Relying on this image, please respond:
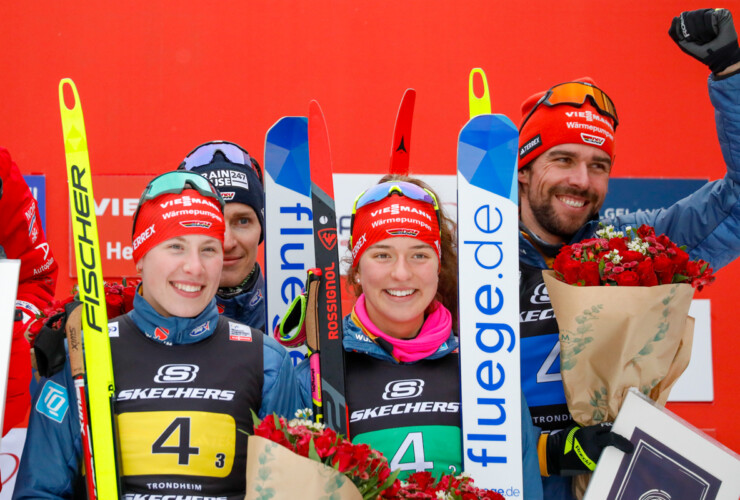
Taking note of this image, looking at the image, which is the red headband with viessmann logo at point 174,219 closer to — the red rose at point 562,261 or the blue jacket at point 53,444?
the blue jacket at point 53,444

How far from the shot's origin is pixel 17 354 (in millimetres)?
1778

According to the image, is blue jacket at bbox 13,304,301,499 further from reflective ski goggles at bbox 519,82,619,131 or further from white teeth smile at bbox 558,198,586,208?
reflective ski goggles at bbox 519,82,619,131

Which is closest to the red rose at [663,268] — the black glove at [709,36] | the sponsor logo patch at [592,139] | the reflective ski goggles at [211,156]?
the sponsor logo patch at [592,139]

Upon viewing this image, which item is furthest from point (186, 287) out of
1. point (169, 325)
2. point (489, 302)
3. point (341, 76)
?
point (341, 76)

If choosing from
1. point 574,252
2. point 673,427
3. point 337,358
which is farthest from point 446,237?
point 673,427

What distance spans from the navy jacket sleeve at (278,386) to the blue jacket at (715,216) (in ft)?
2.63

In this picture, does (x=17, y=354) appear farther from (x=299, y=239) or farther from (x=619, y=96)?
(x=619, y=96)

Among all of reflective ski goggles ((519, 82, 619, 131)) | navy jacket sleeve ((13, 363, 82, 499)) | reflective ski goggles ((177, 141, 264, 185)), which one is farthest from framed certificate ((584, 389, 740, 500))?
reflective ski goggles ((177, 141, 264, 185))

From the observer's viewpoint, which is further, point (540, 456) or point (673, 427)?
point (540, 456)

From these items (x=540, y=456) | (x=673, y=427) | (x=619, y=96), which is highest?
(x=619, y=96)

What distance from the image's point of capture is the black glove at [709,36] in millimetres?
2049

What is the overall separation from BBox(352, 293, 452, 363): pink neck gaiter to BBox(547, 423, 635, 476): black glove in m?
0.40

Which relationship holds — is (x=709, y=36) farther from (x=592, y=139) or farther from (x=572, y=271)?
(x=572, y=271)

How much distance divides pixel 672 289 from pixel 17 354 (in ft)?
5.25
